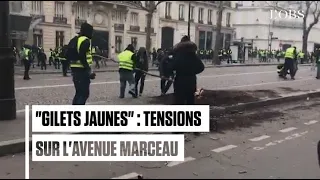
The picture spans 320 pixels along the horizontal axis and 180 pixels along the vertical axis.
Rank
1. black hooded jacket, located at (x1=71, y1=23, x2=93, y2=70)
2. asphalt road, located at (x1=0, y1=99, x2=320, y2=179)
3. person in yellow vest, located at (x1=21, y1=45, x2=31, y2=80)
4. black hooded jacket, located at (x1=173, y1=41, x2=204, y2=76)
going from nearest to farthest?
asphalt road, located at (x1=0, y1=99, x2=320, y2=179)
black hooded jacket, located at (x1=173, y1=41, x2=204, y2=76)
black hooded jacket, located at (x1=71, y1=23, x2=93, y2=70)
person in yellow vest, located at (x1=21, y1=45, x2=31, y2=80)

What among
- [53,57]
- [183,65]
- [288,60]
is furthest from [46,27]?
[183,65]

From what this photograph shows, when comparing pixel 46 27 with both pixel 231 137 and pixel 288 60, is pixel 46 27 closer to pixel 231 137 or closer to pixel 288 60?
pixel 288 60

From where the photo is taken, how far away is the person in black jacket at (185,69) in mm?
7430

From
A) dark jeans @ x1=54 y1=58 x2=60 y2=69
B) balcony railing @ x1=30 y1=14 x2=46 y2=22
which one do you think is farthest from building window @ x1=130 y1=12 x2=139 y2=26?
dark jeans @ x1=54 y1=58 x2=60 y2=69

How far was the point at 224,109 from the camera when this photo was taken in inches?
402

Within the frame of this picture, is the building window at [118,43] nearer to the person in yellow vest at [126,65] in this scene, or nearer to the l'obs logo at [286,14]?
the l'obs logo at [286,14]

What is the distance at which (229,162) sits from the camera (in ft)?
20.0

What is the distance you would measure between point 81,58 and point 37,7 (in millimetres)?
31202

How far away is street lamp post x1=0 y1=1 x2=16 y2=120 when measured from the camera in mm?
7790

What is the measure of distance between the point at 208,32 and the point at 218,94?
151 feet

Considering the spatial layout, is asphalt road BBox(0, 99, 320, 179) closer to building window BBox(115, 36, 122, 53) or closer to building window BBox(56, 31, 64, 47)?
building window BBox(56, 31, 64, 47)

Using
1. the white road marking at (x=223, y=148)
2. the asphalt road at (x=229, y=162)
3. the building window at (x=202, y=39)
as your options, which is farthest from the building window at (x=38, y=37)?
the white road marking at (x=223, y=148)

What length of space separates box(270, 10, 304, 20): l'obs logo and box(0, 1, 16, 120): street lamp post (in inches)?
1912

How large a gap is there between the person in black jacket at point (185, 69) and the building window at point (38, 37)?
31249 millimetres
